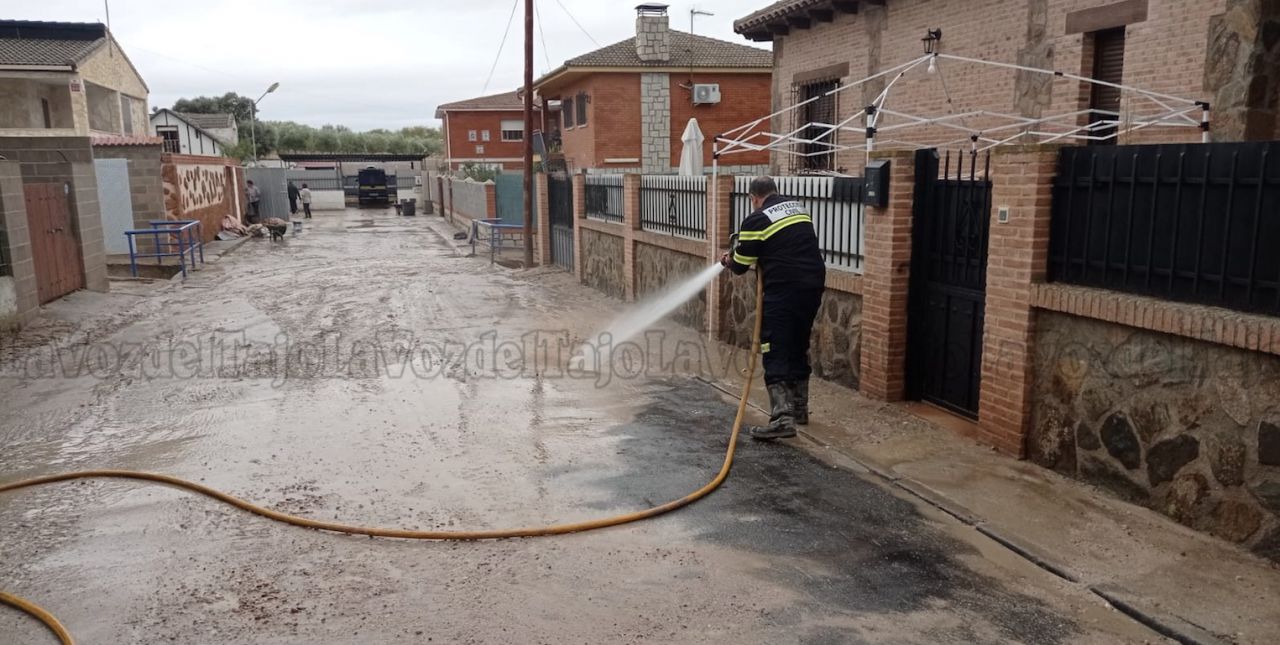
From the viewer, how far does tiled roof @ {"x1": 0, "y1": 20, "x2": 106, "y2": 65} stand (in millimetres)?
31219

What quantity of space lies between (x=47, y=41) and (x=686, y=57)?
25420 mm

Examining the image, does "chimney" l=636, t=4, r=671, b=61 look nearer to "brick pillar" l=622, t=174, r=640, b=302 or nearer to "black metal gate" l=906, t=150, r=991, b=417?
"brick pillar" l=622, t=174, r=640, b=302

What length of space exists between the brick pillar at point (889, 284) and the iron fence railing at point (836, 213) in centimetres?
49

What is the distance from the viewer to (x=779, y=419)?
6.75m

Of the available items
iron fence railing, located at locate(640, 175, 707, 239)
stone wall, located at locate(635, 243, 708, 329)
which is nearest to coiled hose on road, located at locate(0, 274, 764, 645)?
stone wall, located at locate(635, 243, 708, 329)

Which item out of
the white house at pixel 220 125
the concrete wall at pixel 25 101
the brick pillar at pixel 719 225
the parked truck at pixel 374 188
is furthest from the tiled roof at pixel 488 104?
the brick pillar at pixel 719 225

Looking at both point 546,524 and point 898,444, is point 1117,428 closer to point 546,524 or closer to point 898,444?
point 898,444

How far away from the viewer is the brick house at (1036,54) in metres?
9.14

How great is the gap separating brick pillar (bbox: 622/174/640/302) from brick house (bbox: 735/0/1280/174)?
406 cm


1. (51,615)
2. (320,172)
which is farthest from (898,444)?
(320,172)

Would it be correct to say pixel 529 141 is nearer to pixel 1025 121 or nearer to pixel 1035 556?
pixel 1025 121

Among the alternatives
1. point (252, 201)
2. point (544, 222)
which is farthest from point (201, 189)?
point (544, 222)

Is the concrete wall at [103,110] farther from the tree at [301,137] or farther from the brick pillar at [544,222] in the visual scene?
the tree at [301,137]

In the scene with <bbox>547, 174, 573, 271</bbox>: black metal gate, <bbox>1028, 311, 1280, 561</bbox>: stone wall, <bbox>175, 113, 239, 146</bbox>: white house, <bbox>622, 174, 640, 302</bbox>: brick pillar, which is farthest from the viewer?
<bbox>175, 113, 239, 146</bbox>: white house
